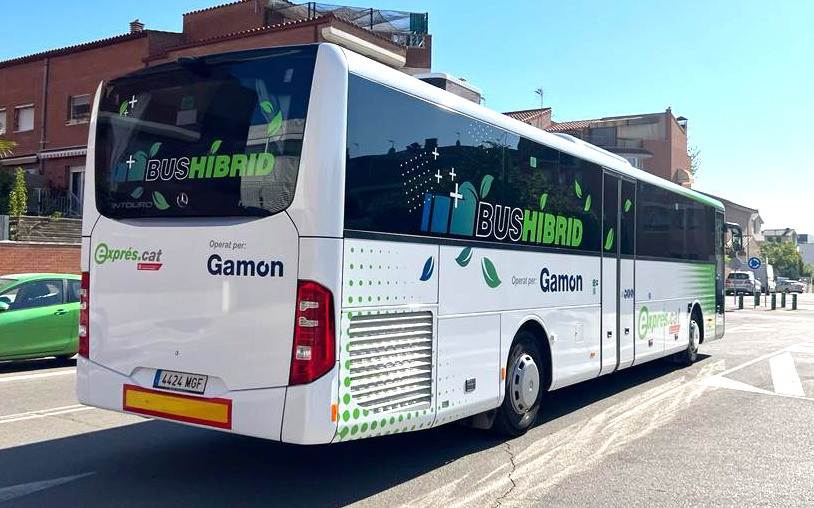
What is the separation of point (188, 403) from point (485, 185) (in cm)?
326

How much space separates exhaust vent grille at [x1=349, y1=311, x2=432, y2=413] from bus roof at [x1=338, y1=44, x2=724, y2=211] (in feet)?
6.01

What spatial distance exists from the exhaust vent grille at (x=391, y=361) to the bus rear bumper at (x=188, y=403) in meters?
0.60

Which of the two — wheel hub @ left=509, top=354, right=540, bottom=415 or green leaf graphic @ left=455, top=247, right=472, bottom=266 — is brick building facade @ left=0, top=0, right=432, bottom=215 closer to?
wheel hub @ left=509, top=354, right=540, bottom=415

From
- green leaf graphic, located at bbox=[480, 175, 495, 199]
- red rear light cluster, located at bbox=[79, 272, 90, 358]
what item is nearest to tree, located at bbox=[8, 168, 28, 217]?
red rear light cluster, located at bbox=[79, 272, 90, 358]

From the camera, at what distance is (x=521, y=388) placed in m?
7.31

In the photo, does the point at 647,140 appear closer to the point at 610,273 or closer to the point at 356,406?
the point at 610,273

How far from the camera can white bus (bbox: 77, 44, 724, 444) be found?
4969 mm

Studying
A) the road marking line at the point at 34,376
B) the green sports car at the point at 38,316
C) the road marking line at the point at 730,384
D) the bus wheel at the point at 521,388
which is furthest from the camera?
the green sports car at the point at 38,316

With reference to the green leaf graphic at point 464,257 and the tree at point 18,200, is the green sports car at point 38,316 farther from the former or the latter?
the tree at point 18,200

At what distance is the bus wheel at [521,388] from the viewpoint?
7.16 metres

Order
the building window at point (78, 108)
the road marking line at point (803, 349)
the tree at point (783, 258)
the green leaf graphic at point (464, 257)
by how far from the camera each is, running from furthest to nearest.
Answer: the tree at point (783, 258) < the building window at point (78, 108) < the road marking line at point (803, 349) < the green leaf graphic at point (464, 257)

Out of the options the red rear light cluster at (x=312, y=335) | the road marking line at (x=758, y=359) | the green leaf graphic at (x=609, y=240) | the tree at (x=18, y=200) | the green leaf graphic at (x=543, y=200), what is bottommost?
the road marking line at (x=758, y=359)

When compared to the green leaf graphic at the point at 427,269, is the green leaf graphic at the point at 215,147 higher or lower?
higher

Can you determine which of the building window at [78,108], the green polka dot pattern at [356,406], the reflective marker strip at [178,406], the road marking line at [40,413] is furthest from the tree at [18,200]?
the green polka dot pattern at [356,406]
